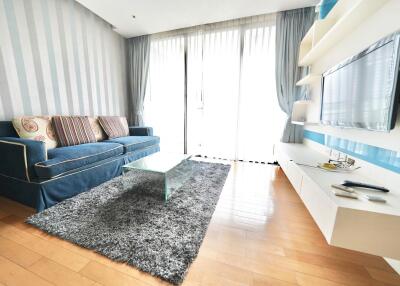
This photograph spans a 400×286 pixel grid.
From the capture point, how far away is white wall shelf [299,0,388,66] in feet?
4.02

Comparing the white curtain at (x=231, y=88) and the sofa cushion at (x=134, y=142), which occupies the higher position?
the white curtain at (x=231, y=88)

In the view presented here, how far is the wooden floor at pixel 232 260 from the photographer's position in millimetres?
958

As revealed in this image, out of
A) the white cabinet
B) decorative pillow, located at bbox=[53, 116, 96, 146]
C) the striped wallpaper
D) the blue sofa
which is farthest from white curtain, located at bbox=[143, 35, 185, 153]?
the white cabinet

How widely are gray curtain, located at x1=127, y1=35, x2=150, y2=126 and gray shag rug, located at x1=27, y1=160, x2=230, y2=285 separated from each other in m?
2.22

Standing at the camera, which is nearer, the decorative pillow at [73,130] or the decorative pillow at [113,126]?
the decorative pillow at [73,130]

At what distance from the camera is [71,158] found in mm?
1783

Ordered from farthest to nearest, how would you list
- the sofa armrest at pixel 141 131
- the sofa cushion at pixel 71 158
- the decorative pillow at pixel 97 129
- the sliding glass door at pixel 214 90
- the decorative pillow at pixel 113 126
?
the sofa armrest at pixel 141 131 < the sliding glass door at pixel 214 90 < the decorative pillow at pixel 113 126 < the decorative pillow at pixel 97 129 < the sofa cushion at pixel 71 158

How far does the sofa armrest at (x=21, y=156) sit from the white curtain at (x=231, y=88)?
2.41 metres

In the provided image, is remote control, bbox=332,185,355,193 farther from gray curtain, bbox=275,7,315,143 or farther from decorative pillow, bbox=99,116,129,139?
decorative pillow, bbox=99,116,129,139

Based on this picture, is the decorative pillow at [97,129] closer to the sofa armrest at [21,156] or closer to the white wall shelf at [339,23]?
the sofa armrest at [21,156]

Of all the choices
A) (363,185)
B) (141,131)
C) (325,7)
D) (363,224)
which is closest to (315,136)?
(363,185)

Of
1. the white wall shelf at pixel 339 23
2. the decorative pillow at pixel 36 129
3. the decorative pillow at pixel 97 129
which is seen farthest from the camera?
the decorative pillow at pixel 97 129

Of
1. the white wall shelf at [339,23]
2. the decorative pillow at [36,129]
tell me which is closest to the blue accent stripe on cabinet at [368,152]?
the white wall shelf at [339,23]

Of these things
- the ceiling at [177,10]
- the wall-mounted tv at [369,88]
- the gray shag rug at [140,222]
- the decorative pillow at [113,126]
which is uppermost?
the ceiling at [177,10]
